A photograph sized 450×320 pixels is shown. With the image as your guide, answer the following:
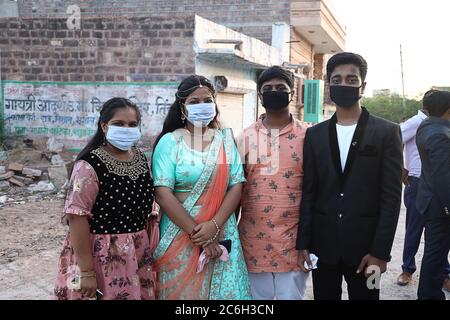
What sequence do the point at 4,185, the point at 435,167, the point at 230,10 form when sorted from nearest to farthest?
the point at 435,167 < the point at 4,185 < the point at 230,10

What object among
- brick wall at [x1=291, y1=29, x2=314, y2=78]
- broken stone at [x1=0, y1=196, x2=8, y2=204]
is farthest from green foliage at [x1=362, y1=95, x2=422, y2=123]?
broken stone at [x1=0, y1=196, x2=8, y2=204]

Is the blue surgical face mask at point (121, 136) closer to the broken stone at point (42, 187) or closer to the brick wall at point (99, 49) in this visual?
the brick wall at point (99, 49)

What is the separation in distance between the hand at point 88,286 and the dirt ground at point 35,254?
1.83 metres

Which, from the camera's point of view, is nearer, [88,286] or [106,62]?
[88,286]

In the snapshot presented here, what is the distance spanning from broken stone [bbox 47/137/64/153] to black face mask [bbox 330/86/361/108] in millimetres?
7221

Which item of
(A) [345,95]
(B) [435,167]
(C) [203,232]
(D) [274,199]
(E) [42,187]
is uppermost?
(A) [345,95]

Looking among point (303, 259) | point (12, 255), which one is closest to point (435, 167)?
point (303, 259)

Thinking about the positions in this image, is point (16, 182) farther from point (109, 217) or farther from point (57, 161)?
point (109, 217)

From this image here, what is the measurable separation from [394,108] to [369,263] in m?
29.9

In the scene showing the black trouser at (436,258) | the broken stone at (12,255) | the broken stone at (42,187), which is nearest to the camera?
the black trouser at (436,258)

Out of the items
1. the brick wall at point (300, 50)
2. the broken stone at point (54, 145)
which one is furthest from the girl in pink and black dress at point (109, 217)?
the brick wall at point (300, 50)

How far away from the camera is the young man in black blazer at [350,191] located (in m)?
2.38

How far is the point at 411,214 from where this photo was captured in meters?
4.31
